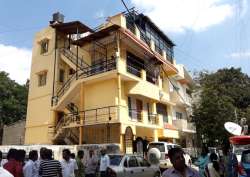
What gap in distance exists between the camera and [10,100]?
138ft

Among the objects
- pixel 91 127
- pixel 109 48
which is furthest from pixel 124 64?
pixel 91 127

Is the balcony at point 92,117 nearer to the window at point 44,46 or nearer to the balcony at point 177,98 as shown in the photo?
the window at point 44,46

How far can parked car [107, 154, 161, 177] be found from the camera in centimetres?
1268

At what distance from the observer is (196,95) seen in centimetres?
3572

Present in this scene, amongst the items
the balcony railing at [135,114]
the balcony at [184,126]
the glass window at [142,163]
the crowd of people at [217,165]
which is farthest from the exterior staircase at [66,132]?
the crowd of people at [217,165]

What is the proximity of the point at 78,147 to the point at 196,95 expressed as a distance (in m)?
19.2

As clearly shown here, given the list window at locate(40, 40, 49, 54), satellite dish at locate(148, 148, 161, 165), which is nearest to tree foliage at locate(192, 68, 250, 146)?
satellite dish at locate(148, 148, 161, 165)

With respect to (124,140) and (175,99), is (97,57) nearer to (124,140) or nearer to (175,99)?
(124,140)

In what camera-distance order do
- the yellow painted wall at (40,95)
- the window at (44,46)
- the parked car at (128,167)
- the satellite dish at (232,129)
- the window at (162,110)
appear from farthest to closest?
the window at (162,110)
the window at (44,46)
the yellow painted wall at (40,95)
the satellite dish at (232,129)
the parked car at (128,167)

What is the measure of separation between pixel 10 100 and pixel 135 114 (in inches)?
892

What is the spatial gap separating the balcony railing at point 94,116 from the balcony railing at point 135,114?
2.65 meters

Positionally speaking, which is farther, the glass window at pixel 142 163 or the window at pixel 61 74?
the window at pixel 61 74

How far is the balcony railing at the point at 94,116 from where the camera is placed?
21.6 m

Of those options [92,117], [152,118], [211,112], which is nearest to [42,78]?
[92,117]
